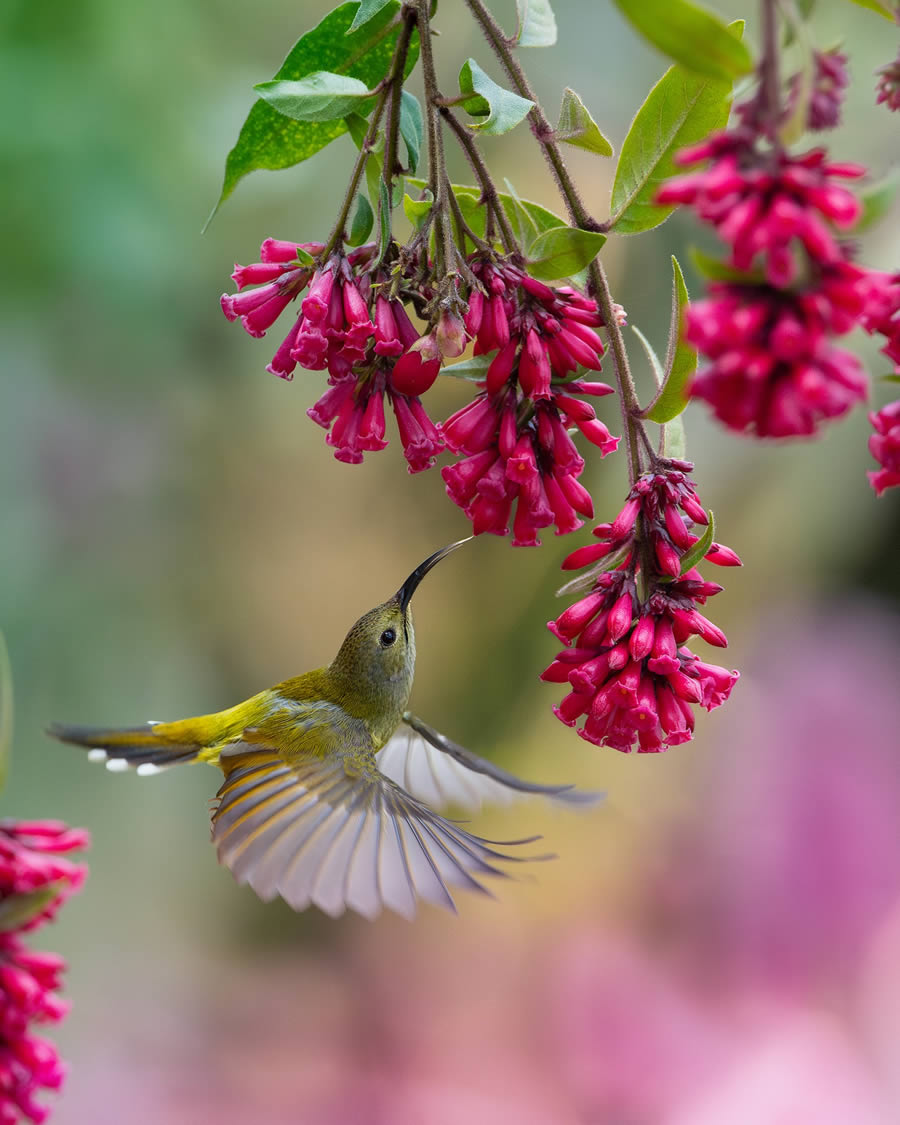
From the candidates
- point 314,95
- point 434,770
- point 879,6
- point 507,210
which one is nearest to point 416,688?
point 434,770

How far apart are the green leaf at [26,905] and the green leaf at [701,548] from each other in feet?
1.93

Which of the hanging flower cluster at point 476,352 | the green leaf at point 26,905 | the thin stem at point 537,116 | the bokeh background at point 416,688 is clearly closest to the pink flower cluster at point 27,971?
the green leaf at point 26,905

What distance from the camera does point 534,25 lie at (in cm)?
109

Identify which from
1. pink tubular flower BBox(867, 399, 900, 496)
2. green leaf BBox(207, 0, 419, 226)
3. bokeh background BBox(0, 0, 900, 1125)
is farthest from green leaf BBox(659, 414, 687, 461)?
bokeh background BBox(0, 0, 900, 1125)

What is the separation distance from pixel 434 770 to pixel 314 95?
1153 millimetres

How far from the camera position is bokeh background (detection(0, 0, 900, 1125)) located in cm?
293

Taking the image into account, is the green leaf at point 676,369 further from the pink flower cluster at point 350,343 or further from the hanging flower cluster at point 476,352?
the pink flower cluster at point 350,343

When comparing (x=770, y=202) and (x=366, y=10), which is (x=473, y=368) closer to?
(x=366, y=10)

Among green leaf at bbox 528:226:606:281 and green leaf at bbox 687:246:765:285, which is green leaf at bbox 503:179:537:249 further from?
green leaf at bbox 687:246:765:285

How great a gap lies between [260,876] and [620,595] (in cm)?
60

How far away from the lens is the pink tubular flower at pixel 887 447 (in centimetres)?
93

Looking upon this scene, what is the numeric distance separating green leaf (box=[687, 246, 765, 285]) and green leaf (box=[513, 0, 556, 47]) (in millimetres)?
465

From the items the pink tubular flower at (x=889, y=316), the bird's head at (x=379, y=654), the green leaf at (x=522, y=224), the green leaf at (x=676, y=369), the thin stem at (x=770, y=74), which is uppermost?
the green leaf at (x=522, y=224)

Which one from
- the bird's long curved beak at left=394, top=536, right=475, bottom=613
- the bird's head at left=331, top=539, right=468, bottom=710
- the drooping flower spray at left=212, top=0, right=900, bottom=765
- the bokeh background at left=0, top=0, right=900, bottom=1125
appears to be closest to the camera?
the drooping flower spray at left=212, top=0, right=900, bottom=765
